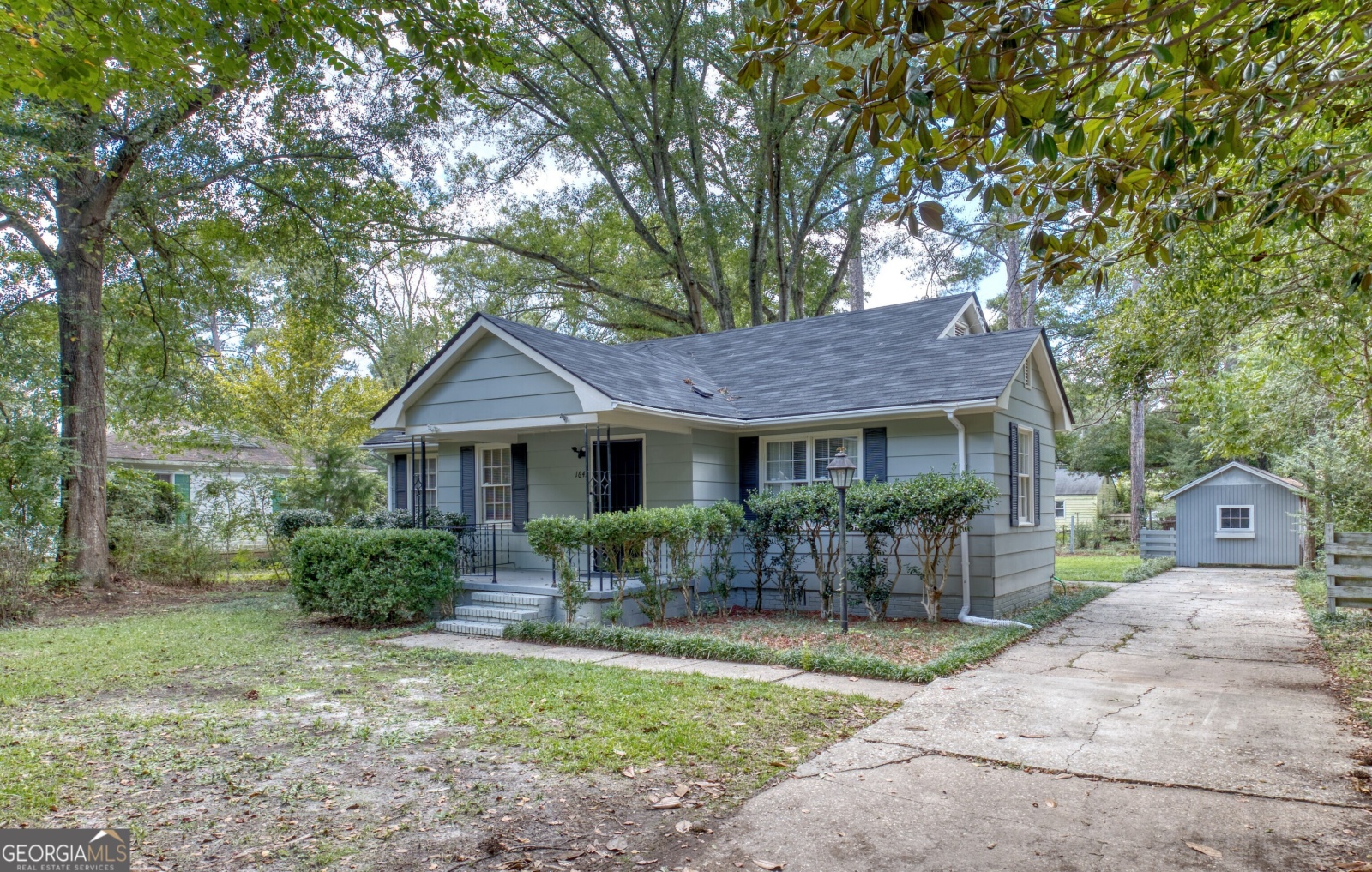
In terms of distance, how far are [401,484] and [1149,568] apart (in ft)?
51.0

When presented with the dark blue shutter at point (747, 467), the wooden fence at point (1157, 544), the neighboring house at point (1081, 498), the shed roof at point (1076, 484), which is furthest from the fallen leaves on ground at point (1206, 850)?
the shed roof at point (1076, 484)

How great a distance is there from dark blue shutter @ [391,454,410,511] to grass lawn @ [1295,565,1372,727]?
13645mm

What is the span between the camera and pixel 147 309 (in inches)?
575

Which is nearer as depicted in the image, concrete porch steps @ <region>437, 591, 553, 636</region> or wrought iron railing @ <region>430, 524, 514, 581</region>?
concrete porch steps @ <region>437, 591, 553, 636</region>

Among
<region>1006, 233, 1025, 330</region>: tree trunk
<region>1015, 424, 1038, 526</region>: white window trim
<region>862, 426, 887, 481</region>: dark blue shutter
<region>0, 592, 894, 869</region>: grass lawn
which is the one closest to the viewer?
<region>0, 592, 894, 869</region>: grass lawn

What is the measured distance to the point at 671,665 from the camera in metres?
7.23

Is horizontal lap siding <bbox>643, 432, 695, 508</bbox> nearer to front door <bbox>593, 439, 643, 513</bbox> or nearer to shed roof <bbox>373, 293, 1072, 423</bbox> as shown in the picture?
front door <bbox>593, 439, 643, 513</bbox>

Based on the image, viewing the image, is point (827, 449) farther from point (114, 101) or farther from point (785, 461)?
point (114, 101)

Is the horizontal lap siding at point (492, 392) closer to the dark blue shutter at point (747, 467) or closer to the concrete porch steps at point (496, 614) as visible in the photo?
the concrete porch steps at point (496, 614)

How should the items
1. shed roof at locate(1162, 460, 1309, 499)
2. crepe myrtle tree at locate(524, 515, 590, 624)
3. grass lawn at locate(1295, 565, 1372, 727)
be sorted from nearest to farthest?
grass lawn at locate(1295, 565, 1372, 727) → crepe myrtle tree at locate(524, 515, 590, 624) → shed roof at locate(1162, 460, 1309, 499)

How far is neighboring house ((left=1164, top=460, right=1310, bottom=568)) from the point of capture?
17.8 m

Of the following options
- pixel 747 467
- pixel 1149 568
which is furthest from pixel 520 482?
pixel 1149 568

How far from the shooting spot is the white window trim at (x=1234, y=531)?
18078 millimetres

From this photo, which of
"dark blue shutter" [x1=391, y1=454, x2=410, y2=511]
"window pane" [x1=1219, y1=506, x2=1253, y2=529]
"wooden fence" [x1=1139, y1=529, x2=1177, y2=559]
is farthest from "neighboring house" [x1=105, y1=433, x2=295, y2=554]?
"window pane" [x1=1219, y1=506, x2=1253, y2=529]
